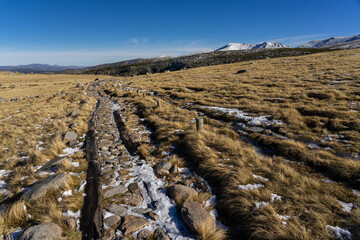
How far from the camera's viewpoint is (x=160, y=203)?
14.5 feet

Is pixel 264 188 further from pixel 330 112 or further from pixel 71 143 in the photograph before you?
pixel 71 143

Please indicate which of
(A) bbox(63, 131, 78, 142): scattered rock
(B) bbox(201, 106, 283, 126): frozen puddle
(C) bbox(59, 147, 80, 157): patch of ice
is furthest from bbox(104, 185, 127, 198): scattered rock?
(B) bbox(201, 106, 283, 126): frozen puddle

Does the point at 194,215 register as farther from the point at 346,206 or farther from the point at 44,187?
the point at 44,187

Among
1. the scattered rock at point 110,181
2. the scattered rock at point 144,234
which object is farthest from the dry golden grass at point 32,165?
the scattered rock at point 144,234

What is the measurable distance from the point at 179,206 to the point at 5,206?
449cm

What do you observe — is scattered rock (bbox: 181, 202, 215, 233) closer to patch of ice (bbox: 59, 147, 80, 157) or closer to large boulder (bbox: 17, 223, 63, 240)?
large boulder (bbox: 17, 223, 63, 240)

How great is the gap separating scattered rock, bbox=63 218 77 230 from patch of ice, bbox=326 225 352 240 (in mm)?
5171

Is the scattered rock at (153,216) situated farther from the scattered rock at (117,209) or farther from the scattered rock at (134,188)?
the scattered rock at (134,188)

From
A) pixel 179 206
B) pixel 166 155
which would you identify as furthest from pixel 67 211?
pixel 166 155

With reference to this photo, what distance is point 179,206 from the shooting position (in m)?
4.21

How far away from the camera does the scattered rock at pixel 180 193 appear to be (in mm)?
4402

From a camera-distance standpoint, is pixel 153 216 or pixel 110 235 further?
pixel 153 216

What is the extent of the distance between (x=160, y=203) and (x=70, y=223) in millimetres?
2085

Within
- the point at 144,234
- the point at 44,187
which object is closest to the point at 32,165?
the point at 44,187
